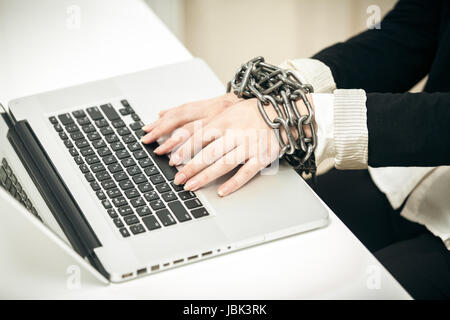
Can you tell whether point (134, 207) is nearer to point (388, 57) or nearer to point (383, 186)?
point (383, 186)

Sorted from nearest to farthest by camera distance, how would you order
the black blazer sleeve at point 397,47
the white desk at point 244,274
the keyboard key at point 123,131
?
the white desk at point 244,274, the keyboard key at point 123,131, the black blazer sleeve at point 397,47

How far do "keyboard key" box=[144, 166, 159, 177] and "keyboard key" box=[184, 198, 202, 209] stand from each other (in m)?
0.07

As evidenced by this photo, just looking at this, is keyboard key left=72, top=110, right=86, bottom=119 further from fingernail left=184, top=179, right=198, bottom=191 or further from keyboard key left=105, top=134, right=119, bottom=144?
fingernail left=184, top=179, right=198, bottom=191

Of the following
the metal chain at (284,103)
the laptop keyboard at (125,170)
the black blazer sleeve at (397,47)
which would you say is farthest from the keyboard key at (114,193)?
the black blazer sleeve at (397,47)

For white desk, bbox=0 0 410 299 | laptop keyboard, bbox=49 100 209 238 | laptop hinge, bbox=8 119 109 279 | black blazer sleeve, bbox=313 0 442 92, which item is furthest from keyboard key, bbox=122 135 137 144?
black blazer sleeve, bbox=313 0 442 92

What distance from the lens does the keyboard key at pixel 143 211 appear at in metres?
0.66

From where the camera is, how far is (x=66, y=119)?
2.69ft

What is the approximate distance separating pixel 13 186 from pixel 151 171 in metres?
0.17

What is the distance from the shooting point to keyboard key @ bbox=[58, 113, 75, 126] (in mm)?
814

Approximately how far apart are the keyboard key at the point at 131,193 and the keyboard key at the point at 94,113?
0.17m

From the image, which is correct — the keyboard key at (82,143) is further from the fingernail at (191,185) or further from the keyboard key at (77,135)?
the fingernail at (191,185)

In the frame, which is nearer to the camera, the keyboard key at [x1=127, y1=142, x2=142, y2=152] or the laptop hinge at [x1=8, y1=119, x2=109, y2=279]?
the laptop hinge at [x1=8, y1=119, x2=109, y2=279]

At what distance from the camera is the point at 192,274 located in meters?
0.61
